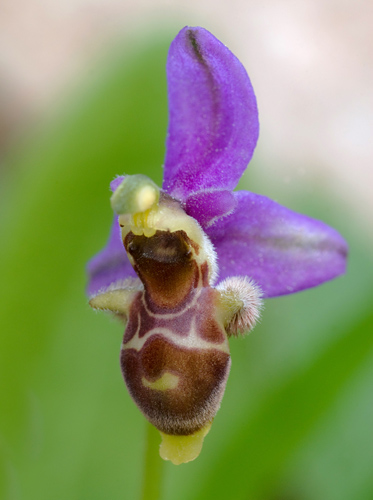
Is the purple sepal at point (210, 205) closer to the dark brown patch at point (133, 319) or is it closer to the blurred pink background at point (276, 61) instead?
the dark brown patch at point (133, 319)

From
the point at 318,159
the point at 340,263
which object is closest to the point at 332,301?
the point at 340,263

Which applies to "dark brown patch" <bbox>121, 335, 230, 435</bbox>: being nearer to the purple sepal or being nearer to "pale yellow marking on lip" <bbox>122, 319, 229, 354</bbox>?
"pale yellow marking on lip" <bbox>122, 319, 229, 354</bbox>

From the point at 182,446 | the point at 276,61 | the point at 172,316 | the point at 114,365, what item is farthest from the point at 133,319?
the point at 276,61

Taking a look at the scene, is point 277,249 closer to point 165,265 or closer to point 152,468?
point 165,265

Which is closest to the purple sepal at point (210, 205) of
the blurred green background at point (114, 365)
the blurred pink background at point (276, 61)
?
the blurred green background at point (114, 365)

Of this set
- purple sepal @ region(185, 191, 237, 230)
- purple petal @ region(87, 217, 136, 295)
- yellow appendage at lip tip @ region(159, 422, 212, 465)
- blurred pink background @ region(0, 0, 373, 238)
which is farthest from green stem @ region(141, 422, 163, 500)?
blurred pink background @ region(0, 0, 373, 238)

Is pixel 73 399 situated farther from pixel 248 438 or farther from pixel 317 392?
pixel 317 392
